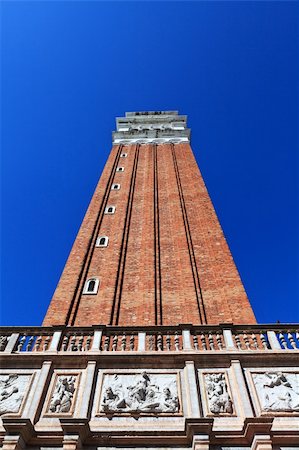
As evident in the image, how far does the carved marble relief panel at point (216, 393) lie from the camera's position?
7.90 m

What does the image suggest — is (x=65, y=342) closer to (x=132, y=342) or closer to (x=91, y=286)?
(x=132, y=342)

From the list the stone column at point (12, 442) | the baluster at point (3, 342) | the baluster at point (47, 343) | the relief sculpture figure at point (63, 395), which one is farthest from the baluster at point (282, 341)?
the baluster at point (3, 342)

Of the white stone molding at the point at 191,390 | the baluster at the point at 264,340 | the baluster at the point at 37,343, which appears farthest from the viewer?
the baluster at the point at 37,343

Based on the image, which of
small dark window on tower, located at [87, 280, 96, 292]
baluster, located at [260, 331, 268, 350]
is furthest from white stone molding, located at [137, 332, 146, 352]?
small dark window on tower, located at [87, 280, 96, 292]

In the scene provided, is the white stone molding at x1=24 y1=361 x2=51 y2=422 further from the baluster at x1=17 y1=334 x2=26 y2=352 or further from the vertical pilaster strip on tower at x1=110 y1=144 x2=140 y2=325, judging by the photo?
the vertical pilaster strip on tower at x1=110 y1=144 x2=140 y2=325

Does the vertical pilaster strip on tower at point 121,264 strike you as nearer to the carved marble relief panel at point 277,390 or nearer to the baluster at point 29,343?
the baluster at point 29,343

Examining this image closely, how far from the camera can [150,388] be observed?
8.23 metres

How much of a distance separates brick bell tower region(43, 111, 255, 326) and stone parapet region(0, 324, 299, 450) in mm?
3218

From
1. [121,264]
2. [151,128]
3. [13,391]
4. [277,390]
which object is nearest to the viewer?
[277,390]

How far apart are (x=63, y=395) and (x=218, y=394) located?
9.49ft

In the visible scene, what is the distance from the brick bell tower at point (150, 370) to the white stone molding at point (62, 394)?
0.06 ft

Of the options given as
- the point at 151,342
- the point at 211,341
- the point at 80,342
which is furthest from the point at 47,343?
the point at 211,341

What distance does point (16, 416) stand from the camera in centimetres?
794

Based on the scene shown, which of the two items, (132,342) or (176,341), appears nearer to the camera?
(132,342)
